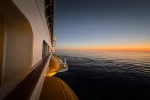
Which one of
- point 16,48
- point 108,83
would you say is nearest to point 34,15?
point 16,48

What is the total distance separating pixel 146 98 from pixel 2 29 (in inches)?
537

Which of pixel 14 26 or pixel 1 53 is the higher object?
pixel 14 26

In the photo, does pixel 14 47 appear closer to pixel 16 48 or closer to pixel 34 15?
pixel 16 48

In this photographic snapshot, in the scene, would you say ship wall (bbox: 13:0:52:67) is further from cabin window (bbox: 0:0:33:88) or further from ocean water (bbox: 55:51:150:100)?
ocean water (bbox: 55:51:150:100)

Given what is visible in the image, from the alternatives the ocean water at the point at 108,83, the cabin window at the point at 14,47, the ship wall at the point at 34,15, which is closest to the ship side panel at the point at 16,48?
the cabin window at the point at 14,47

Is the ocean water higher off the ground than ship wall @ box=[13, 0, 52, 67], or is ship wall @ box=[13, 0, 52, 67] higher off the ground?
ship wall @ box=[13, 0, 52, 67]

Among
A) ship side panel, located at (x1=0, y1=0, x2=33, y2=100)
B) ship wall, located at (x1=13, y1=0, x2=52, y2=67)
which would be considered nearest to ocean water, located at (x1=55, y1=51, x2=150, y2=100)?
ship wall, located at (x1=13, y1=0, x2=52, y2=67)

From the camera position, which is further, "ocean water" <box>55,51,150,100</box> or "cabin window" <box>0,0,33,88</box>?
"ocean water" <box>55,51,150,100</box>

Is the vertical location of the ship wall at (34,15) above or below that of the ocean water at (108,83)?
above

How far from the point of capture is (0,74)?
87.1 inches

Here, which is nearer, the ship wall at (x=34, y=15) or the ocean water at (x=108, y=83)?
the ship wall at (x=34, y=15)

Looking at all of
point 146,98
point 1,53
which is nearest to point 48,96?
point 1,53

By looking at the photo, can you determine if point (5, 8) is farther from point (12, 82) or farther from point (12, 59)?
point (12, 82)

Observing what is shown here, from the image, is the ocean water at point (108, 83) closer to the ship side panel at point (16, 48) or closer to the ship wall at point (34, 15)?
the ship wall at point (34, 15)
